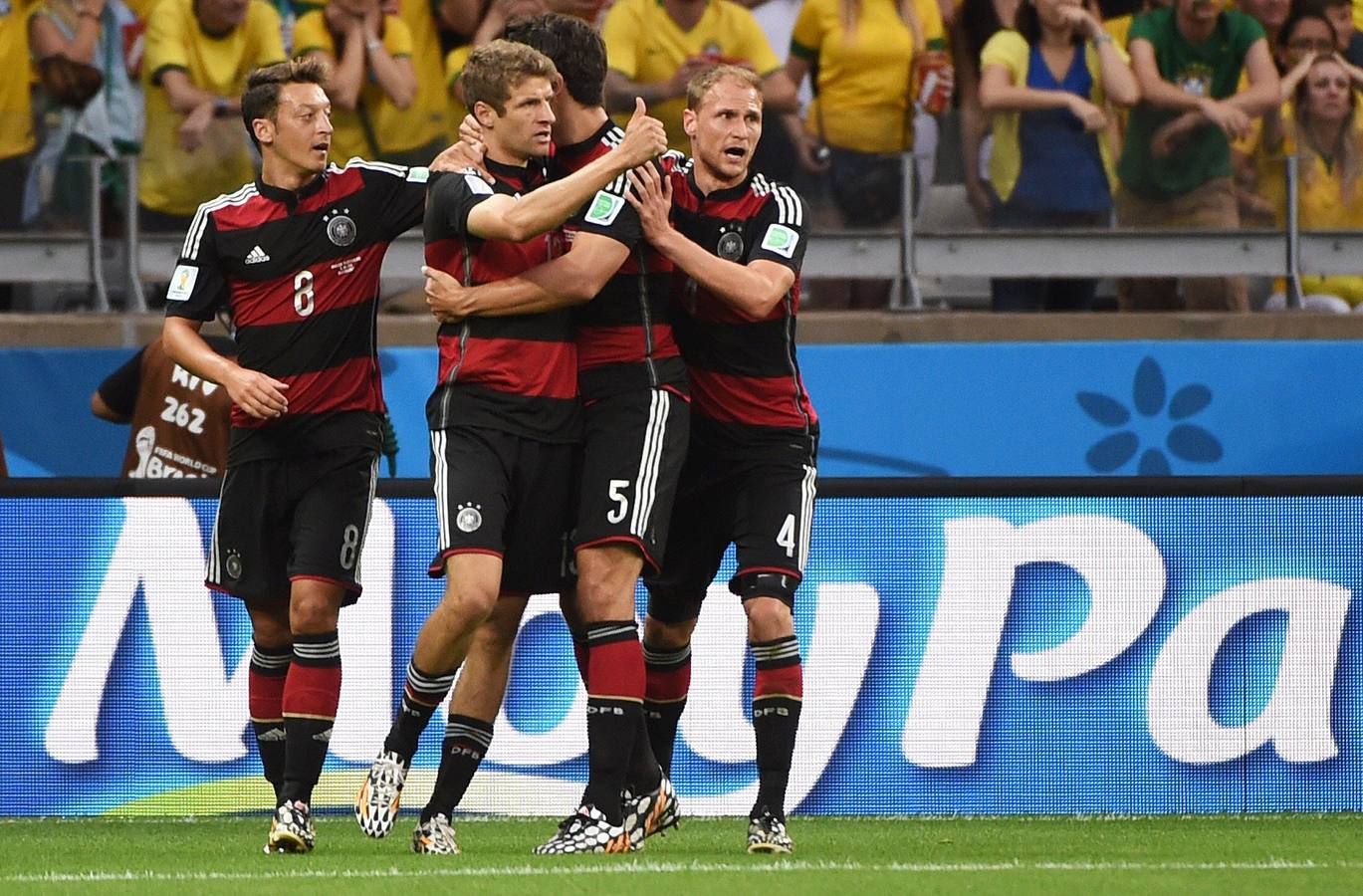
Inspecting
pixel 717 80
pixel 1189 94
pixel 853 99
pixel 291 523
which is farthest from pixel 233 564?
pixel 1189 94

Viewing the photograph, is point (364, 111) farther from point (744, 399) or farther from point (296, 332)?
point (744, 399)

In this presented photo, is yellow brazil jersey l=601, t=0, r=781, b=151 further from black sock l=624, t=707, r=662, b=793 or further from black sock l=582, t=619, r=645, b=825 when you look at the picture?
black sock l=582, t=619, r=645, b=825

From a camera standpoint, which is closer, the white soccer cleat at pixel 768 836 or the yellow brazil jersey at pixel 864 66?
the white soccer cleat at pixel 768 836

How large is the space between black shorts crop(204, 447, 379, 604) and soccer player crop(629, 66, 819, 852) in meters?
0.89

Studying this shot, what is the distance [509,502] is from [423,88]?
13.6ft

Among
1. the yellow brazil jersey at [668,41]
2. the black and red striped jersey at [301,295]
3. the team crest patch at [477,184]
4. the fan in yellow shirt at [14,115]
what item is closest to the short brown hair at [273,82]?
the black and red striped jersey at [301,295]

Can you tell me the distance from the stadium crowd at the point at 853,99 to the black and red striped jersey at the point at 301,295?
3.08 metres

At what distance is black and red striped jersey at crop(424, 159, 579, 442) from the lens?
18.7ft

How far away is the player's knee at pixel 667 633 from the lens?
6.35m

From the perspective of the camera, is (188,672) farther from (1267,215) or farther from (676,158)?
(1267,215)

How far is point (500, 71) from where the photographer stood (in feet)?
18.6

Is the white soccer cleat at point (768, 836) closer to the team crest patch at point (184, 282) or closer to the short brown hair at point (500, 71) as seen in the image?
the short brown hair at point (500, 71)

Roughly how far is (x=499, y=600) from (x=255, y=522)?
82 centimetres

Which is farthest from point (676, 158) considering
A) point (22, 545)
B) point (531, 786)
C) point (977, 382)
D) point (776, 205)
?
point (977, 382)
